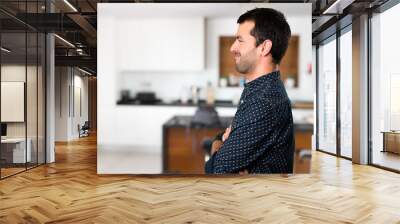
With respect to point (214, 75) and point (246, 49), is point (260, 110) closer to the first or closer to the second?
point (246, 49)

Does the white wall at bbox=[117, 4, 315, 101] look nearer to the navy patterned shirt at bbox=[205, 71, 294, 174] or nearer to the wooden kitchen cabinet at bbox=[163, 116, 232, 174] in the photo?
the wooden kitchen cabinet at bbox=[163, 116, 232, 174]

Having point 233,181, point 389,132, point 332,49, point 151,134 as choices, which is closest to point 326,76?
A: point 332,49

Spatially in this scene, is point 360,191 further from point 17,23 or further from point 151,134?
point 17,23

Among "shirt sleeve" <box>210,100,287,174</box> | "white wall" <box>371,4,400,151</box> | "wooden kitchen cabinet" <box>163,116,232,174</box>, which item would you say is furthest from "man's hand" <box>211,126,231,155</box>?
"white wall" <box>371,4,400,151</box>

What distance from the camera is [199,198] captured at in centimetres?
423

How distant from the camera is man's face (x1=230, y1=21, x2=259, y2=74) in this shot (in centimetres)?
126

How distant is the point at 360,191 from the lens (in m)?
4.70

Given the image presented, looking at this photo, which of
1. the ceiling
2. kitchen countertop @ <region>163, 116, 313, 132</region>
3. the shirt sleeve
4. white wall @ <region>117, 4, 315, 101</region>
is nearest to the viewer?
the shirt sleeve

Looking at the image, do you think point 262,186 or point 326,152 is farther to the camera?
point 326,152

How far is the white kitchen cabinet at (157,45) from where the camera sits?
2.67 m

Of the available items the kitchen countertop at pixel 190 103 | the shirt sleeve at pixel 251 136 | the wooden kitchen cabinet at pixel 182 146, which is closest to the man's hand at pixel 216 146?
the shirt sleeve at pixel 251 136

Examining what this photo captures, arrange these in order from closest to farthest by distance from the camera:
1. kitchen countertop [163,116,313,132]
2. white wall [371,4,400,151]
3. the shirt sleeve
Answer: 1. the shirt sleeve
2. kitchen countertop [163,116,313,132]
3. white wall [371,4,400,151]

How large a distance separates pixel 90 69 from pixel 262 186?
650 centimetres

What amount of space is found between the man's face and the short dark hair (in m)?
0.01
